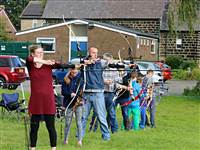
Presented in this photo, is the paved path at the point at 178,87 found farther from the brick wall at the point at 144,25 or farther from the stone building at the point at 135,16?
the brick wall at the point at 144,25

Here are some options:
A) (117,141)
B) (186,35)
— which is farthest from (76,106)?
(186,35)

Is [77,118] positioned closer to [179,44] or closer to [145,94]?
[145,94]

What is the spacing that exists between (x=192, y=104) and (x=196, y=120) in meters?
6.50

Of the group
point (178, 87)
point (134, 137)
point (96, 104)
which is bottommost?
point (178, 87)

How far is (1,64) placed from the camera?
30641 millimetres

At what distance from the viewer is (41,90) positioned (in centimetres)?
1048

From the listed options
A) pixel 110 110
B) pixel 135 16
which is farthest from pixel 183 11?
pixel 135 16

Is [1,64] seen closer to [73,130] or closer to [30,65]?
[73,130]

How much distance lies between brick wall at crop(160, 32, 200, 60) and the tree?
25.5m

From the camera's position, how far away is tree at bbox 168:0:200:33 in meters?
28.0

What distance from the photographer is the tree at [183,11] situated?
28.0 metres

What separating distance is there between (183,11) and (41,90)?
18.4 m

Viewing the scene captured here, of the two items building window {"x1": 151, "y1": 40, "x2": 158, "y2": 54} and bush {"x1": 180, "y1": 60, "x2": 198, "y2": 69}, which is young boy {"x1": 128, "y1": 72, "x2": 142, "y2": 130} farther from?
building window {"x1": 151, "y1": 40, "x2": 158, "y2": 54}

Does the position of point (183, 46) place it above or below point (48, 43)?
below
